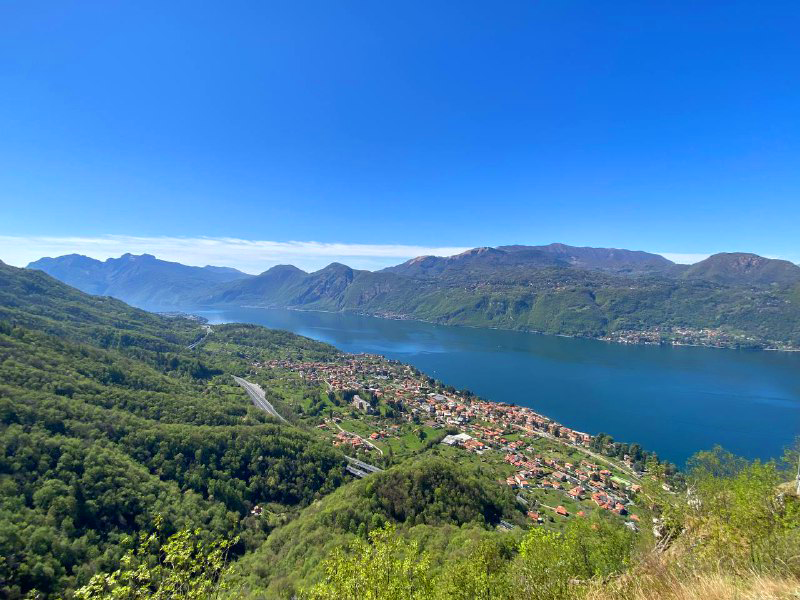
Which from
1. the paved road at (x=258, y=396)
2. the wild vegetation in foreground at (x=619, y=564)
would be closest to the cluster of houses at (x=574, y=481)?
the wild vegetation in foreground at (x=619, y=564)

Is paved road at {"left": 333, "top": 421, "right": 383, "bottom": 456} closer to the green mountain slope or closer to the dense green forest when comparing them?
the dense green forest

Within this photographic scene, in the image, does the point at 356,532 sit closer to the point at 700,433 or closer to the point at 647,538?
the point at 647,538

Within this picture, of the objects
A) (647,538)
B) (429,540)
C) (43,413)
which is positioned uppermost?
(647,538)

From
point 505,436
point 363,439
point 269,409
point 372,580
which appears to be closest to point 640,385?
point 505,436

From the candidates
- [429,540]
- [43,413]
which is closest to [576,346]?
[429,540]

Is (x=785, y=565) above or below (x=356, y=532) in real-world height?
above

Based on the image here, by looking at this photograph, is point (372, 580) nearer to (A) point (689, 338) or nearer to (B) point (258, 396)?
(B) point (258, 396)
